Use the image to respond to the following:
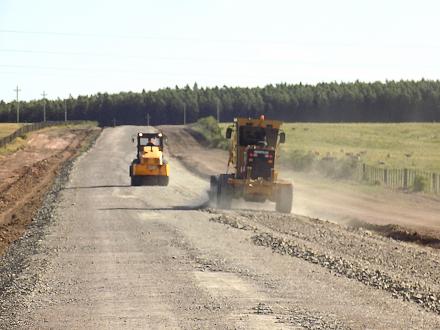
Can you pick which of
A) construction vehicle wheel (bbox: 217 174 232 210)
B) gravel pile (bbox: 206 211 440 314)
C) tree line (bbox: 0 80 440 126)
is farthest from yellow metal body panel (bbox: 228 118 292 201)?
tree line (bbox: 0 80 440 126)

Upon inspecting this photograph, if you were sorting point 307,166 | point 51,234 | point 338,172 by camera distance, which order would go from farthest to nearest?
point 307,166
point 338,172
point 51,234

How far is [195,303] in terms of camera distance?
15.4 meters

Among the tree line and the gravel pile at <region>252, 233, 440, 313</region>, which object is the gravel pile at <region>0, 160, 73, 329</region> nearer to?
the gravel pile at <region>252, 233, 440, 313</region>

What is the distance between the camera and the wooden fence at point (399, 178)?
47.6m

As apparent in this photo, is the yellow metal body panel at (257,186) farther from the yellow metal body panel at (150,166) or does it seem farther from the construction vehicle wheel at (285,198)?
the yellow metal body panel at (150,166)

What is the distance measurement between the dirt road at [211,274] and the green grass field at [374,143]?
42913 mm

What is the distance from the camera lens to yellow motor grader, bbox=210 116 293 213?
1335 inches

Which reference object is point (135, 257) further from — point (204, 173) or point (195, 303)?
point (204, 173)

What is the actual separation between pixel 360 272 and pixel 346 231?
949cm

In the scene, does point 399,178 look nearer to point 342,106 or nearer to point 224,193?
point 224,193

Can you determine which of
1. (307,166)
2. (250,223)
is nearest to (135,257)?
(250,223)

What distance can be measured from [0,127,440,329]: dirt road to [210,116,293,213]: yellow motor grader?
1.29 meters

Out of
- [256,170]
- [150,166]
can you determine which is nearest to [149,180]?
[150,166]

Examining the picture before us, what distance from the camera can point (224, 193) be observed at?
34.5 meters
